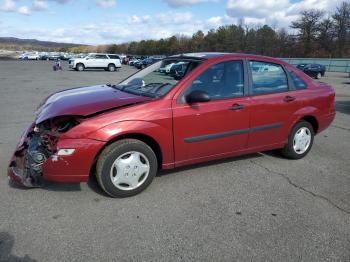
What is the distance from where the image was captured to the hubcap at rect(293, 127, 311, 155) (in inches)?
213

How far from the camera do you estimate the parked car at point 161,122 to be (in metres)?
3.70

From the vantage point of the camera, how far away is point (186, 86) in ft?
13.7

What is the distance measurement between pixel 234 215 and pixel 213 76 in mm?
1763

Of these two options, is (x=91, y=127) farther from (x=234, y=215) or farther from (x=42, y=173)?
(x=234, y=215)

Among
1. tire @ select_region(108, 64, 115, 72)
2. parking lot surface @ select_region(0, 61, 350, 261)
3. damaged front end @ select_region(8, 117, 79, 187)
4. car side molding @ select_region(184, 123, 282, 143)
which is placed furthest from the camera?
tire @ select_region(108, 64, 115, 72)

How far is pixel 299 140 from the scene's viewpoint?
5.43m

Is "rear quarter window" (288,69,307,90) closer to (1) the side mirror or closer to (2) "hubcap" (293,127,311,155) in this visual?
(2) "hubcap" (293,127,311,155)

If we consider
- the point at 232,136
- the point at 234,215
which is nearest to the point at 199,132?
the point at 232,136

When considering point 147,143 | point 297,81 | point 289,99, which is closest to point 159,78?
point 147,143

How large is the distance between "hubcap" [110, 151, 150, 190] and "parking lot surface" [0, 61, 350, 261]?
0.60ft

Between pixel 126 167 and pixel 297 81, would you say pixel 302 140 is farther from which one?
pixel 126 167

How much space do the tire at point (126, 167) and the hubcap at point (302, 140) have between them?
98.2 inches

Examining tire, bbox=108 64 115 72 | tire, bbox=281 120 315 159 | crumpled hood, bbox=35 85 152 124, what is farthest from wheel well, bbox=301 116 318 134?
tire, bbox=108 64 115 72

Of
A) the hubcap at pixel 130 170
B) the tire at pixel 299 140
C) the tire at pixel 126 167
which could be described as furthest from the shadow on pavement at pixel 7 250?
the tire at pixel 299 140
